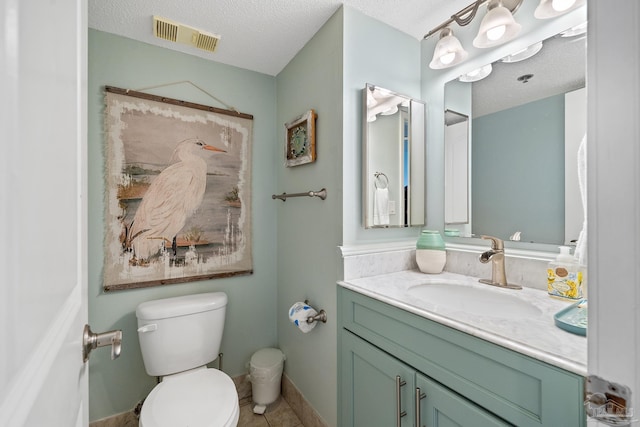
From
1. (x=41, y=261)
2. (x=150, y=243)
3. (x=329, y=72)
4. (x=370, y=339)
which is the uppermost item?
(x=329, y=72)

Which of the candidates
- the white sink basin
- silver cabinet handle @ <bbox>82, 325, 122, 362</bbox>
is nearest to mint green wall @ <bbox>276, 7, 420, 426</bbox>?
the white sink basin

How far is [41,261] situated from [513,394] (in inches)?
37.4

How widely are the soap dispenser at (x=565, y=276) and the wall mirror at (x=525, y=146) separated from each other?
11cm

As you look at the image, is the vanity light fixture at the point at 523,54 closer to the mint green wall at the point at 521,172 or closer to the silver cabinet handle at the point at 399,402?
the mint green wall at the point at 521,172

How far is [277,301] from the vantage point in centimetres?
199

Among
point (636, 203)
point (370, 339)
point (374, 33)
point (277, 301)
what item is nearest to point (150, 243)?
point (277, 301)

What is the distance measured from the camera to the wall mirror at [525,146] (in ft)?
3.46

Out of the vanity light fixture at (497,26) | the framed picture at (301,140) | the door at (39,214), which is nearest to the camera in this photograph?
the door at (39,214)

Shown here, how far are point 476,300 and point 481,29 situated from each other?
115 cm

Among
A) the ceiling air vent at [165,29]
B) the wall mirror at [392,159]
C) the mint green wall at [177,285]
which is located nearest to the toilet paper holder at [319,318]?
the wall mirror at [392,159]

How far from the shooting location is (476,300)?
1.17 meters

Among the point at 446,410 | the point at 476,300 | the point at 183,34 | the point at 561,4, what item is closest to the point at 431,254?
the point at 476,300

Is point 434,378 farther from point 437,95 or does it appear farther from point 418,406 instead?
point 437,95

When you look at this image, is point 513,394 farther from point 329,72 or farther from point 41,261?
point 329,72
